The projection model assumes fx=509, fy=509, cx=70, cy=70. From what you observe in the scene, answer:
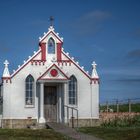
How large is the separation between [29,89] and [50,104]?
2.07 metres

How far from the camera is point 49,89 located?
39094 mm

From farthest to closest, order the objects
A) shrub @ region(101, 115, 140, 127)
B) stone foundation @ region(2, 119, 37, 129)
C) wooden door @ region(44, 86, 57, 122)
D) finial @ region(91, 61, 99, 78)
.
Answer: finial @ region(91, 61, 99, 78) < wooden door @ region(44, 86, 57, 122) < stone foundation @ region(2, 119, 37, 129) < shrub @ region(101, 115, 140, 127)

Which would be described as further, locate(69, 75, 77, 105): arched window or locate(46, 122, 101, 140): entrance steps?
locate(69, 75, 77, 105): arched window

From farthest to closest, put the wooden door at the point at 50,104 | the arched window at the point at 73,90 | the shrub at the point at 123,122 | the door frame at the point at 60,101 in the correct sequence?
the arched window at the point at 73,90 < the wooden door at the point at 50,104 < the door frame at the point at 60,101 < the shrub at the point at 123,122

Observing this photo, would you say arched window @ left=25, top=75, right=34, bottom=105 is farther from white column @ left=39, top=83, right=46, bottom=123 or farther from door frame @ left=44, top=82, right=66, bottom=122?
door frame @ left=44, top=82, right=66, bottom=122

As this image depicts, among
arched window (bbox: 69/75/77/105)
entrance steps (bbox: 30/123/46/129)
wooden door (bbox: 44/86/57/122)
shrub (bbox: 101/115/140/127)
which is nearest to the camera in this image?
entrance steps (bbox: 30/123/46/129)

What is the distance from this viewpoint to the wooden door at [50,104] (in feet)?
→ 127

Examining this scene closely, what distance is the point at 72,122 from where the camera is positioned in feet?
118

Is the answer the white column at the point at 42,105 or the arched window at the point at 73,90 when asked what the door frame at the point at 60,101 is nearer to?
the arched window at the point at 73,90

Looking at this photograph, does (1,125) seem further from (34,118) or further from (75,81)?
(75,81)

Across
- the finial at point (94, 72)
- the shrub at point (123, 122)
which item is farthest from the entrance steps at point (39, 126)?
the finial at point (94, 72)

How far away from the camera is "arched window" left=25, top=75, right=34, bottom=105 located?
3800 centimetres

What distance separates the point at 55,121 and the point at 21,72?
14.9ft

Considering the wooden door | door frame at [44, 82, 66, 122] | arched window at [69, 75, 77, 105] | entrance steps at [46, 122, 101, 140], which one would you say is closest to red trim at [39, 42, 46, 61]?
door frame at [44, 82, 66, 122]
